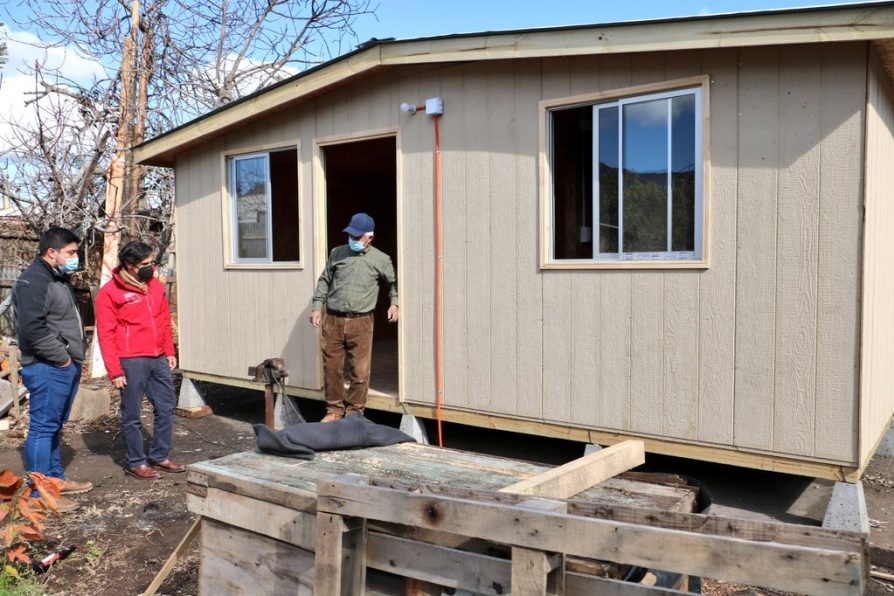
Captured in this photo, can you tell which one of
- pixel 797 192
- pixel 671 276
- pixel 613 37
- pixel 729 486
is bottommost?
pixel 729 486

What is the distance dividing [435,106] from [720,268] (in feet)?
8.26

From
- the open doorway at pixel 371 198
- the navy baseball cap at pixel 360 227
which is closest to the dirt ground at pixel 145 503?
the open doorway at pixel 371 198

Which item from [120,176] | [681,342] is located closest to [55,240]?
[681,342]

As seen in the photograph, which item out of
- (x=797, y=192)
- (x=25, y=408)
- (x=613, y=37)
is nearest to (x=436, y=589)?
(x=797, y=192)

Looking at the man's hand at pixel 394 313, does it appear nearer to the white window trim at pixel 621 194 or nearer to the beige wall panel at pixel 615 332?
the white window trim at pixel 621 194

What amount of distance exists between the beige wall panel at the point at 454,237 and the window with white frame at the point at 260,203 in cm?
191

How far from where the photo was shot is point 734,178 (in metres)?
4.36

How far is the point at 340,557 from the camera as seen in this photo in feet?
7.06

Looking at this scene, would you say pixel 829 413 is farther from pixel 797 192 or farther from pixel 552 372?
pixel 552 372

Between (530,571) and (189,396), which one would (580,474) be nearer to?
(530,571)

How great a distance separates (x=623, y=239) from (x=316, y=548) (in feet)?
10.6

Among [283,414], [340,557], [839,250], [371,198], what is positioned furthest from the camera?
[371,198]

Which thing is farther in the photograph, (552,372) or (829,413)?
(552,372)

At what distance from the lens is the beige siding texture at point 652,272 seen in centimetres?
407
